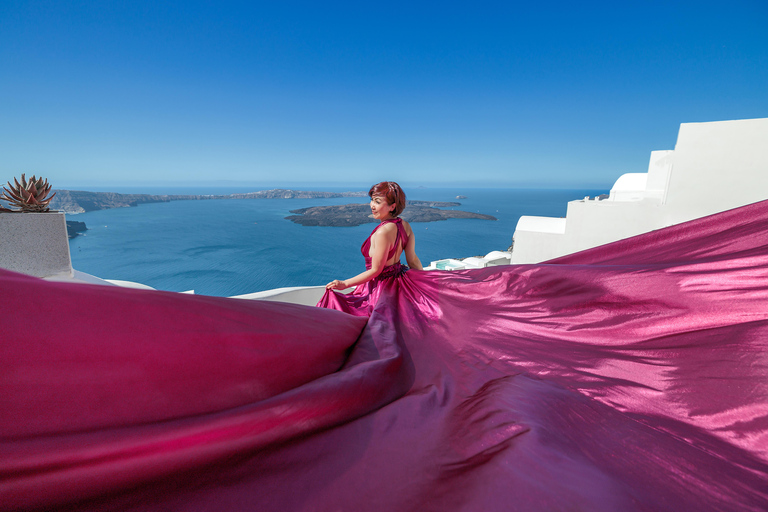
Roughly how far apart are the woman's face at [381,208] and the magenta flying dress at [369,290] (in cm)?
4

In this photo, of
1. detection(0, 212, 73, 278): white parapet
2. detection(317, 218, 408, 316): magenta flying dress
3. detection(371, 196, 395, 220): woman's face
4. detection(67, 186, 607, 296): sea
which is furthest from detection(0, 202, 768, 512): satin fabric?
detection(67, 186, 607, 296): sea

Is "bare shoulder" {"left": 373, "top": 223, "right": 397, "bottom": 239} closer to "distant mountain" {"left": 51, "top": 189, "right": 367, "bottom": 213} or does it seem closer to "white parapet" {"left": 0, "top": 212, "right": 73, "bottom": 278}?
"white parapet" {"left": 0, "top": 212, "right": 73, "bottom": 278}

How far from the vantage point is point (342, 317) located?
1.11m

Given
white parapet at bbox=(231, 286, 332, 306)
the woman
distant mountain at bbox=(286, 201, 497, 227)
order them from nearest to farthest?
the woman < white parapet at bbox=(231, 286, 332, 306) < distant mountain at bbox=(286, 201, 497, 227)

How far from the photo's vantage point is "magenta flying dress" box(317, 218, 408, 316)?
1705 millimetres

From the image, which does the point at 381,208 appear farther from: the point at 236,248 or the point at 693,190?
the point at 236,248

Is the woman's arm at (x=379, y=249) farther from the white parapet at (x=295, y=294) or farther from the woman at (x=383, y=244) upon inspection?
the white parapet at (x=295, y=294)

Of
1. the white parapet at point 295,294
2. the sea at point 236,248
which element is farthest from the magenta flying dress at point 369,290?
the sea at point 236,248

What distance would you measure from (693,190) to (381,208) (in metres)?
5.46

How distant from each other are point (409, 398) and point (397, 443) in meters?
0.17

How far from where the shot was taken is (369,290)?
1.96 m

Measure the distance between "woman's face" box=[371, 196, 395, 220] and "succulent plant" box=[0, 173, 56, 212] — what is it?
3817mm

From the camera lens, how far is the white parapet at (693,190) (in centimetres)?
422

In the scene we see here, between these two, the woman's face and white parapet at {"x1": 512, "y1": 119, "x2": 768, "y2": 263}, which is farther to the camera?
white parapet at {"x1": 512, "y1": 119, "x2": 768, "y2": 263}
